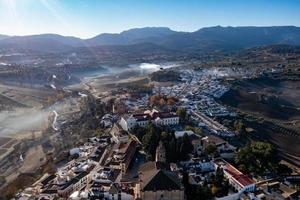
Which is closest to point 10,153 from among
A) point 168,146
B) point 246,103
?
point 168,146

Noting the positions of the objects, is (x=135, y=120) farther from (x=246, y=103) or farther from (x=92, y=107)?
(x=246, y=103)

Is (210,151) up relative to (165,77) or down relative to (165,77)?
up

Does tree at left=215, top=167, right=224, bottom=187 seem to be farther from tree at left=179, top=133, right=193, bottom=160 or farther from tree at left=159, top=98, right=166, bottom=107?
tree at left=159, top=98, right=166, bottom=107

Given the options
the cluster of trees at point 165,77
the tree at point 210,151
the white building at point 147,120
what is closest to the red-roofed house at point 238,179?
the tree at point 210,151

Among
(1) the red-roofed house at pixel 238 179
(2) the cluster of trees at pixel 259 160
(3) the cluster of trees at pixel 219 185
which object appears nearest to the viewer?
(3) the cluster of trees at pixel 219 185

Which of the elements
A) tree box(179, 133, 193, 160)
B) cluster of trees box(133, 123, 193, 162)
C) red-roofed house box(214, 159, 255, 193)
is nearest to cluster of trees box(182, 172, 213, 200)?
red-roofed house box(214, 159, 255, 193)

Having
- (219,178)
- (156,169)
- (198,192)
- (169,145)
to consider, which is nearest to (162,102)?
(169,145)

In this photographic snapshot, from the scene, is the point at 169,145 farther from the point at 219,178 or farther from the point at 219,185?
the point at 219,185

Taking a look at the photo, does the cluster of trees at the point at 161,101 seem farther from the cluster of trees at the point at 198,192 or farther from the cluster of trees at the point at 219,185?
the cluster of trees at the point at 198,192
